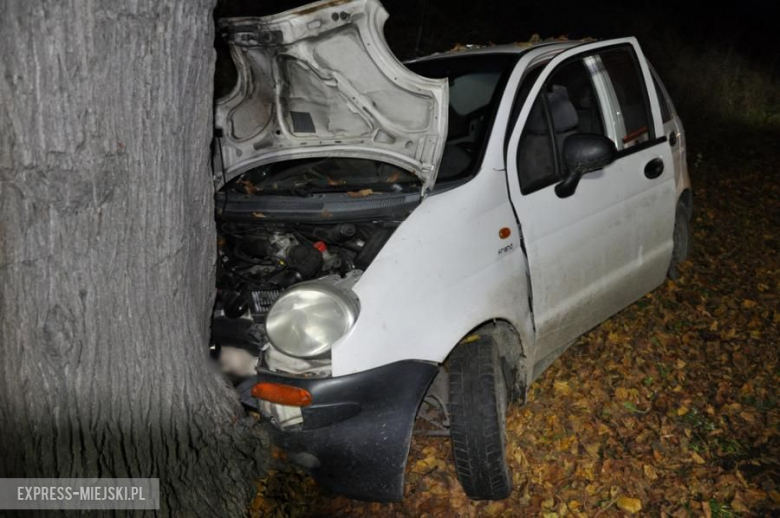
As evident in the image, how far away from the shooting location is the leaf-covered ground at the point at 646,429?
3482 millimetres

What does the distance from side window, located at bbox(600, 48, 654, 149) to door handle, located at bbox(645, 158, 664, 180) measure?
167mm

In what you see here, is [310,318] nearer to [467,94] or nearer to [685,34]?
[467,94]

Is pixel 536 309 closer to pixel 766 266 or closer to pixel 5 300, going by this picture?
pixel 5 300

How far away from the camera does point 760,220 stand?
7.68 m

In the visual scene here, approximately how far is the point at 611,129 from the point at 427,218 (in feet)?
5.84

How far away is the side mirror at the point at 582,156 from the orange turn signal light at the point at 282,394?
1.76 metres

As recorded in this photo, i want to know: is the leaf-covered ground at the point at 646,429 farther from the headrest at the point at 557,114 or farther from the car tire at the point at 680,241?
the headrest at the point at 557,114

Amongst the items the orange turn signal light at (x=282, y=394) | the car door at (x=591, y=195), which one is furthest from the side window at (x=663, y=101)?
the orange turn signal light at (x=282, y=394)

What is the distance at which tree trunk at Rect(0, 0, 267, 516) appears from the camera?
7.68ft

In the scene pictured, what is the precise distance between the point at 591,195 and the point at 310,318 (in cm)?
186

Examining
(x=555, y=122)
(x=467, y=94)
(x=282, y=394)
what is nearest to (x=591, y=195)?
(x=555, y=122)

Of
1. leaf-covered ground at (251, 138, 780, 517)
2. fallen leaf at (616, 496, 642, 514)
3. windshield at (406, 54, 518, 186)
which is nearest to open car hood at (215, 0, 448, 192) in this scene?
windshield at (406, 54, 518, 186)

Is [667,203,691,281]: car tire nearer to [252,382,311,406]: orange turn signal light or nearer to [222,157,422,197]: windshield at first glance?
[222,157,422,197]: windshield

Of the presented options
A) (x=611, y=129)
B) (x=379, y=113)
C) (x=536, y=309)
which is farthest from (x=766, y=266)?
(x=379, y=113)
